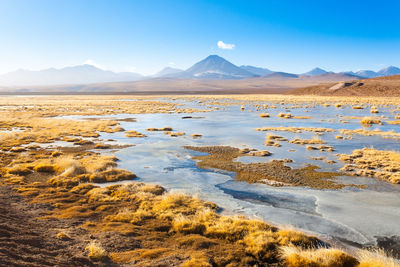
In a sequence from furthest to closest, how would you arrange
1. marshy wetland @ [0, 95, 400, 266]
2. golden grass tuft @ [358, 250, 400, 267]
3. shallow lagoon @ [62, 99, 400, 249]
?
1. shallow lagoon @ [62, 99, 400, 249]
2. marshy wetland @ [0, 95, 400, 266]
3. golden grass tuft @ [358, 250, 400, 267]

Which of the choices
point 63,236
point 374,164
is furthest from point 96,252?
point 374,164

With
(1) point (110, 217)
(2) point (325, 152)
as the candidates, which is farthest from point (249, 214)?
(2) point (325, 152)

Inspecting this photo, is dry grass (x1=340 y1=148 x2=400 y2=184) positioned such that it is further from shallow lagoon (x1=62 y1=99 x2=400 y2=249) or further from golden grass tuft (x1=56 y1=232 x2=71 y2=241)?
golden grass tuft (x1=56 y1=232 x2=71 y2=241)

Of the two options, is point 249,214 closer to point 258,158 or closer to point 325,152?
point 258,158

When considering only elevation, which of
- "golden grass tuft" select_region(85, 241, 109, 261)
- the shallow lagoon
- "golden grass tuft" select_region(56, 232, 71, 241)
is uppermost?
"golden grass tuft" select_region(85, 241, 109, 261)

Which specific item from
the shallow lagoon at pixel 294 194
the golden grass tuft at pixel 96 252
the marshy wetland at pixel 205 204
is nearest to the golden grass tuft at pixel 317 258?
the marshy wetland at pixel 205 204

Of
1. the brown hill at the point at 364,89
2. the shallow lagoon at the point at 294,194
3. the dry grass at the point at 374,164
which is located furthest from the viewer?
the brown hill at the point at 364,89

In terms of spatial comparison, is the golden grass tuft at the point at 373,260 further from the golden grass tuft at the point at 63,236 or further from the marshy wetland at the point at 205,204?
the golden grass tuft at the point at 63,236

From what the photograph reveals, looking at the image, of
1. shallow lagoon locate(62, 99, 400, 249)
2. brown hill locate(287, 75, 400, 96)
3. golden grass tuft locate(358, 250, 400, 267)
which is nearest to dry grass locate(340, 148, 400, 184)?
shallow lagoon locate(62, 99, 400, 249)

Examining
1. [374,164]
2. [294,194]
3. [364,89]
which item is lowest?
[294,194]

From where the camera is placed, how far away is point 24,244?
7.53 meters

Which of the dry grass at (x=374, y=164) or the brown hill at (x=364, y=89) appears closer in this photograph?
the dry grass at (x=374, y=164)

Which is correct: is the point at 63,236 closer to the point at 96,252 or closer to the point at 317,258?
the point at 96,252

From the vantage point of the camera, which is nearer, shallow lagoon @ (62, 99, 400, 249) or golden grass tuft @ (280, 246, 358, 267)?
golden grass tuft @ (280, 246, 358, 267)
